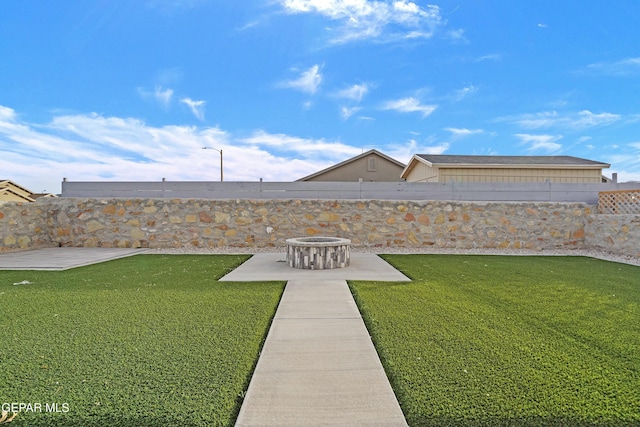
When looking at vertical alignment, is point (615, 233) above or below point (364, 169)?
below

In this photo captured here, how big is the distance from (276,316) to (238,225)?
6.84m

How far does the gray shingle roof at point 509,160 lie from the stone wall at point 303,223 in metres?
6.87

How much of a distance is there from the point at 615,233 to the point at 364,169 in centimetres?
1515

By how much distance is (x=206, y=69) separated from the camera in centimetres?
1108

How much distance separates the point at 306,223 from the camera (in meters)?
10.2

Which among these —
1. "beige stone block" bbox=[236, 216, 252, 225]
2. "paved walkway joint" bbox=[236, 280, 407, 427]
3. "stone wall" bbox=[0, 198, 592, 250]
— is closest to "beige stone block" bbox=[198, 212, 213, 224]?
"stone wall" bbox=[0, 198, 592, 250]

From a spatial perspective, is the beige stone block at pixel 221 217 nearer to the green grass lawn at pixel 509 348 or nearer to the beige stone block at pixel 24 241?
the beige stone block at pixel 24 241

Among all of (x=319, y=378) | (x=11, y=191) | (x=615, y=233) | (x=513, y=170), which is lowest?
(x=319, y=378)

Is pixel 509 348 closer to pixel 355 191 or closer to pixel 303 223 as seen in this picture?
pixel 303 223

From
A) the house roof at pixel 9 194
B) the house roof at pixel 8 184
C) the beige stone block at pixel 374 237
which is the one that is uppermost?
the house roof at pixel 8 184

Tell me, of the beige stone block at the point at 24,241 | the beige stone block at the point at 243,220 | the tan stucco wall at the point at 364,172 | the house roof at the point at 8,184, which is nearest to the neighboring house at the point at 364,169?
the tan stucco wall at the point at 364,172

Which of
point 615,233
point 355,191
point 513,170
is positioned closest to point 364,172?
point 513,170

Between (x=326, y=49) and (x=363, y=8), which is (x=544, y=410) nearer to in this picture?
(x=363, y=8)

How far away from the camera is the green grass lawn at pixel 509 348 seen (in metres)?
2.03
